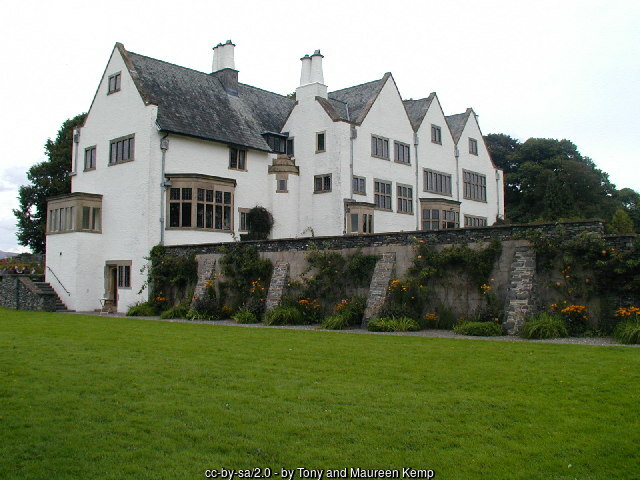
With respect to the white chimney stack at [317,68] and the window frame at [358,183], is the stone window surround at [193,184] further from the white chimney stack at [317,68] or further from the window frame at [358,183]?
the white chimney stack at [317,68]

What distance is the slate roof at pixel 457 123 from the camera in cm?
4397

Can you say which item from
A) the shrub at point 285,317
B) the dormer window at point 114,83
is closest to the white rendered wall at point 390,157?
the shrub at point 285,317

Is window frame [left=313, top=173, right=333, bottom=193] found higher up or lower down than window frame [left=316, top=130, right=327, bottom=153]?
lower down

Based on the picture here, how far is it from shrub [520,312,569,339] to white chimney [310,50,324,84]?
23.5 metres

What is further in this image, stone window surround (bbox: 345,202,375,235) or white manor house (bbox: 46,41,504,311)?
stone window surround (bbox: 345,202,375,235)

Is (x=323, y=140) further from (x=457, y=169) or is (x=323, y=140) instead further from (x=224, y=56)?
(x=457, y=169)

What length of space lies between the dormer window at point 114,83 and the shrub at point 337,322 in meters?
19.3

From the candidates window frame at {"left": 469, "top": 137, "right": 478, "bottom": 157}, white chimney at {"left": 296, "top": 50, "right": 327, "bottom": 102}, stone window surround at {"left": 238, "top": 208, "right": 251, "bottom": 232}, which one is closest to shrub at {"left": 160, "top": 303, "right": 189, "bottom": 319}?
stone window surround at {"left": 238, "top": 208, "right": 251, "bottom": 232}

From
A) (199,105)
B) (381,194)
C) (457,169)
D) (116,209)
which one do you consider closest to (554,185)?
(457,169)

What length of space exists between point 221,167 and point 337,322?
14872mm

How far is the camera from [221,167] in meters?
32.6

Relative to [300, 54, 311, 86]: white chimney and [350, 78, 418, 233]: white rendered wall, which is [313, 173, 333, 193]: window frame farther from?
[300, 54, 311, 86]: white chimney

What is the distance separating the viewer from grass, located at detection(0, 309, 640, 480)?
245 inches

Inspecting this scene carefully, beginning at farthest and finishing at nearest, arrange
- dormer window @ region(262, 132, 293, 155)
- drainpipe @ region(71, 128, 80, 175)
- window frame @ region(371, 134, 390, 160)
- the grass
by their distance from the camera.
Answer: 1. dormer window @ region(262, 132, 293, 155)
2. window frame @ region(371, 134, 390, 160)
3. drainpipe @ region(71, 128, 80, 175)
4. the grass
